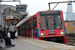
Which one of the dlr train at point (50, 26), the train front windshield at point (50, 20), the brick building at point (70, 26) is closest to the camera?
the dlr train at point (50, 26)

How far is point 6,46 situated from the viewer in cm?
795

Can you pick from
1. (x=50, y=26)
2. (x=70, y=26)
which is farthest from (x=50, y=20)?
(x=70, y=26)

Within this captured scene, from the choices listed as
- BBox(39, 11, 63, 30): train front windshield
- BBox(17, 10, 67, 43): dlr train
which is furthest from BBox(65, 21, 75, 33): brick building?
BBox(39, 11, 63, 30): train front windshield

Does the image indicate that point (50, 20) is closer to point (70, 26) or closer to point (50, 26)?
point (50, 26)

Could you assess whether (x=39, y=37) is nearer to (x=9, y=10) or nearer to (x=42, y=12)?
(x=42, y=12)

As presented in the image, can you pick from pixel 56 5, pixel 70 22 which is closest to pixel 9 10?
pixel 56 5

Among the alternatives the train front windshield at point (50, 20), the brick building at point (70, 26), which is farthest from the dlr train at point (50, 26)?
the brick building at point (70, 26)

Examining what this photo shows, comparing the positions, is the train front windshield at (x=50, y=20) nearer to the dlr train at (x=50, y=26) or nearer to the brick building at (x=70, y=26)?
the dlr train at (x=50, y=26)

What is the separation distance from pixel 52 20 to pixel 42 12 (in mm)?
1113

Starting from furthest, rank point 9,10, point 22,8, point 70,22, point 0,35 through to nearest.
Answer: point 70,22 < point 9,10 < point 22,8 < point 0,35

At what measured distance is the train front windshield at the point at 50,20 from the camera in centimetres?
1476

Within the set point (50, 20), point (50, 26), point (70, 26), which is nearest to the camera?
point (50, 26)

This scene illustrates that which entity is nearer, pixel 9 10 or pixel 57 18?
pixel 57 18

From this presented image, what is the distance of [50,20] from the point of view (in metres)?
15.0
